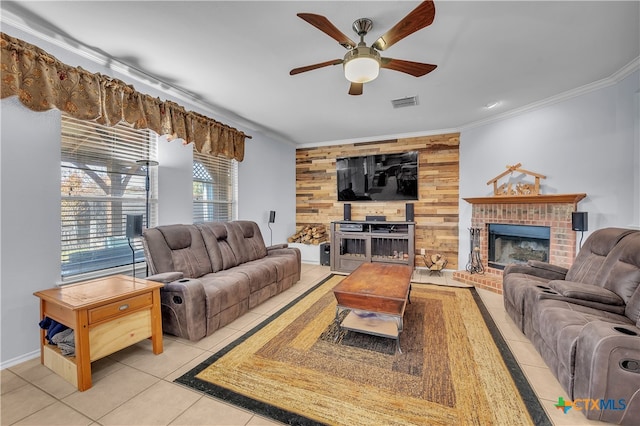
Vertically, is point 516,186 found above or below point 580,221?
above

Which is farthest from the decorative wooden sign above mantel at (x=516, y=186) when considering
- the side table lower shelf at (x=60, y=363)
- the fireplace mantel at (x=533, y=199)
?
the side table lower shelf at (x=60, y=363)

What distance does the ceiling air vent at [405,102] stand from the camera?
3473 mm

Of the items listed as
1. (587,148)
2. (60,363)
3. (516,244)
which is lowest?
(60,363)

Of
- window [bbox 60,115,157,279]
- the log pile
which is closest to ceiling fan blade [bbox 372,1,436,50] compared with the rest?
window [bbox 60,115,157,279]

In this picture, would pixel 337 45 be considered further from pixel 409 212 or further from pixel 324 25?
pixel 409 212

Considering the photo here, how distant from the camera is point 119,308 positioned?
1921 millimetres

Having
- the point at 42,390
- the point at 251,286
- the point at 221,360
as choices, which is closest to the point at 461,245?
the point at 251,286

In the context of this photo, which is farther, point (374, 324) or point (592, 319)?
point (374, 324)

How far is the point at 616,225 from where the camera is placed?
299 centimetres

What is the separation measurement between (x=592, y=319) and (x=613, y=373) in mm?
483

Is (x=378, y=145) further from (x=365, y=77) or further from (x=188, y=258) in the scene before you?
(x=188, y=258)

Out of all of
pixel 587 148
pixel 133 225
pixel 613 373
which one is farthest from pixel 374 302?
pixel 587 148

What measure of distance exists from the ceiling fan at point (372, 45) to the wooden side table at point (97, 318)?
2216 millimetres

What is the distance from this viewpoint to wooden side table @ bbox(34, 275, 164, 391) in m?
1.73
